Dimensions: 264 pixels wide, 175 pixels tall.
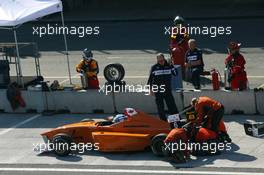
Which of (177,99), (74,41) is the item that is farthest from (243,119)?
(74,41)

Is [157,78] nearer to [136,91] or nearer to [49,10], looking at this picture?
[136,91]

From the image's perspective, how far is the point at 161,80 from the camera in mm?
18969

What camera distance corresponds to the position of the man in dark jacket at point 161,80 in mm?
18938

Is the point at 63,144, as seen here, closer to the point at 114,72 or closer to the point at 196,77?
the point at 114,72

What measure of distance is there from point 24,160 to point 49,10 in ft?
20.4

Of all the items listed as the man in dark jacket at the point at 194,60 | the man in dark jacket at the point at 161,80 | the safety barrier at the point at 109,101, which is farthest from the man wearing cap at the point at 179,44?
the man in dark jacket at the point at 161,80

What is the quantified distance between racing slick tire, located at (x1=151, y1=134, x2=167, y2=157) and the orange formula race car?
0.24 metres

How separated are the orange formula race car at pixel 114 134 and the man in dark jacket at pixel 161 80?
1.97 meters

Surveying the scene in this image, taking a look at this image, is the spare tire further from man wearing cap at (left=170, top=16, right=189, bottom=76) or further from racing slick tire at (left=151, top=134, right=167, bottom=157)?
racing slick tire at (left=151, top=134, right=167, bottom=157)
